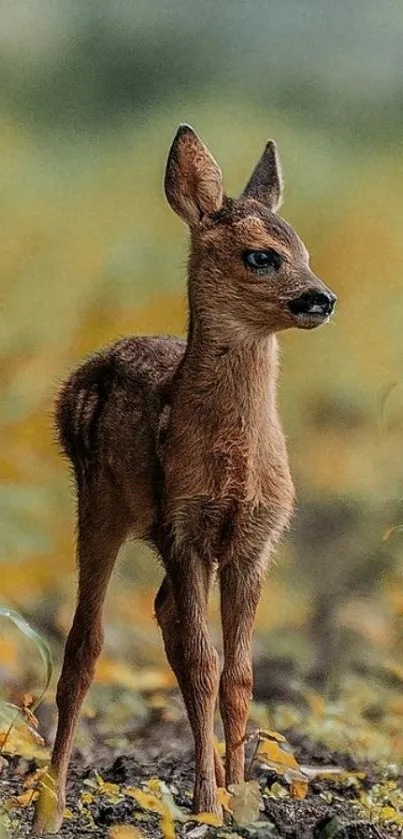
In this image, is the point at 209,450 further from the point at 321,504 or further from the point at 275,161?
the point at 321,504

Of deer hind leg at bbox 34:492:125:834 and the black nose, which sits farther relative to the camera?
deer hind leg at bbox 34:492:125:834

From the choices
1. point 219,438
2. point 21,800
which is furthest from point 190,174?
point 21,800

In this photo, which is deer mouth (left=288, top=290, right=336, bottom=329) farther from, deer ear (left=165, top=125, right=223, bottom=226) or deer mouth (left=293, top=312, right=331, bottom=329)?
deer ear (left=165, top=125, right=223, bottom=226)

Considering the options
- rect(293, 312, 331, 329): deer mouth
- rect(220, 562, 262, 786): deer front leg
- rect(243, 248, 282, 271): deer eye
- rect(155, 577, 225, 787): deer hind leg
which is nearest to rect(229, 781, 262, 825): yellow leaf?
rect(220, 562, 262, 786): deer front leg

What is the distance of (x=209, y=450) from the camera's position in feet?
9.26

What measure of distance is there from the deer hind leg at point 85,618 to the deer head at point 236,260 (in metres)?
0.46

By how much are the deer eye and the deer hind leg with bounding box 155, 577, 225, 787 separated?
2.14ft

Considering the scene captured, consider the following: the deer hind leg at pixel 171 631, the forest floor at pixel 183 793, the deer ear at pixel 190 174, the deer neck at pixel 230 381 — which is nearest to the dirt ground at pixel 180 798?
the forest floor at pixel 183 793

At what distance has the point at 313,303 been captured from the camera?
2.71 meters

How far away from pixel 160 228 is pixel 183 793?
1.47 metres

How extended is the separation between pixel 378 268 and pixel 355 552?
31.4 inches

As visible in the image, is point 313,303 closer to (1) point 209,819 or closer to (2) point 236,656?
(2) point 236,656

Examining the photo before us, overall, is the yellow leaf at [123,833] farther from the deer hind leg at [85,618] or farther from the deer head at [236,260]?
the deer head at [236,260]

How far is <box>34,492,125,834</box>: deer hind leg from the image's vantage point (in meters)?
3.06
